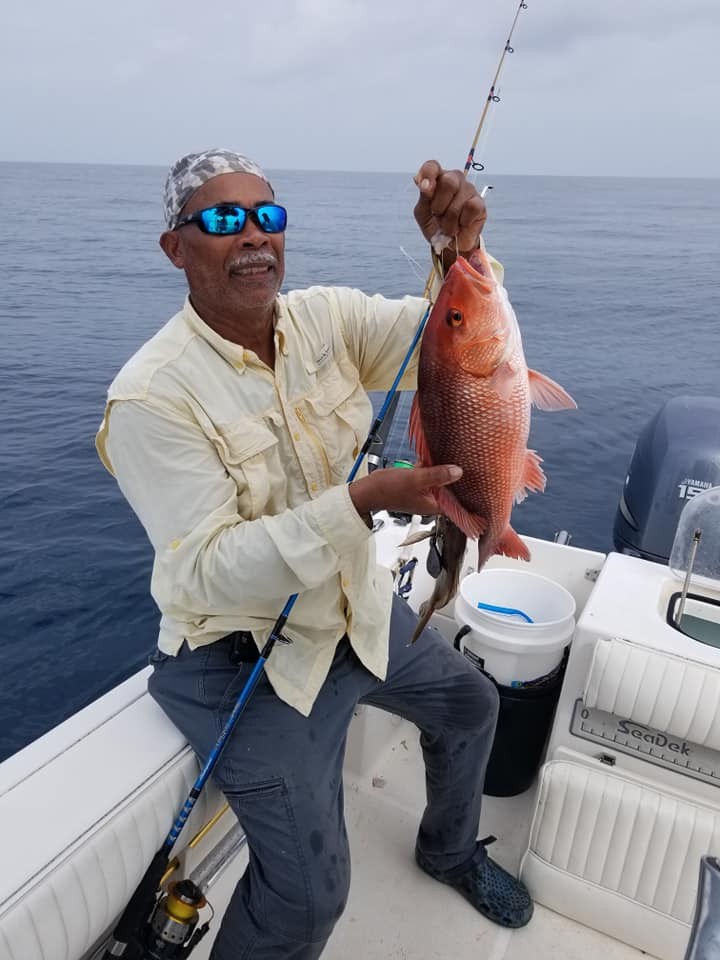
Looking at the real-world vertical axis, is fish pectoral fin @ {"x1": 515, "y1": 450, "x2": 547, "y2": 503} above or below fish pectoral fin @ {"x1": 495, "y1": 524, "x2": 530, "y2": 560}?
above

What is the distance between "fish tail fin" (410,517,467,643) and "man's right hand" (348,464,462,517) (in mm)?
198

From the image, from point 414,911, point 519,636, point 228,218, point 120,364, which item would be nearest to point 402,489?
point 228,218

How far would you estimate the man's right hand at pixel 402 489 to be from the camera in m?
1.66

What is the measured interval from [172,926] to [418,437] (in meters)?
1.63

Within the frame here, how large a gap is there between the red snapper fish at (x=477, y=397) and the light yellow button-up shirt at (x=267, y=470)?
29 centimetres

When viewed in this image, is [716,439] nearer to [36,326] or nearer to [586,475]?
[586,475]

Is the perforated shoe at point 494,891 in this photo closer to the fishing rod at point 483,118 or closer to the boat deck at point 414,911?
the boat deck at point 414,911

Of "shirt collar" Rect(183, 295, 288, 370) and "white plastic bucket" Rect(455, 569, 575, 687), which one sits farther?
"white plastic bucket" Rect(455, 569, 575, 687)

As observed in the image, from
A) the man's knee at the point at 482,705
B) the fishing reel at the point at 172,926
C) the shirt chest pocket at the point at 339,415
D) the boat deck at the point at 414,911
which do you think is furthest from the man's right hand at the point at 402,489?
the boat deck at the point at 414,911

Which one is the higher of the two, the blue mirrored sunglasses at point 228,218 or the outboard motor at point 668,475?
the blue mirrored sunglasses at point 228,218

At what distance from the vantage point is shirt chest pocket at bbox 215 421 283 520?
2.11 m

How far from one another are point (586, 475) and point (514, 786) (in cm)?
686

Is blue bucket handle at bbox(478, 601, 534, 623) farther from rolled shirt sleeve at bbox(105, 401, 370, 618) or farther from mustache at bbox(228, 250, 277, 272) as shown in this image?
mustache at bbox(228, 250, 277, 272)

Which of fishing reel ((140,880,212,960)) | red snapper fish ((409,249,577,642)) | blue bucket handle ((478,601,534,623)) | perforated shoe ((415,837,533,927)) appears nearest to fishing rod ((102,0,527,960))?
fishing reel ((140,880,212,960))
